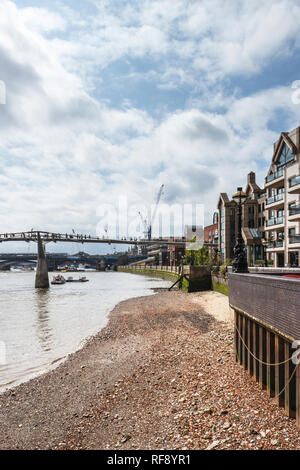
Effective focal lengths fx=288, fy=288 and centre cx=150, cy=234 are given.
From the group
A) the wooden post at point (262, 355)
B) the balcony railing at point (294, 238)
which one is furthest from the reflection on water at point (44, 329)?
the balcony railing at point (294, 238)

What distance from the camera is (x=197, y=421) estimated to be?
823 centimetres

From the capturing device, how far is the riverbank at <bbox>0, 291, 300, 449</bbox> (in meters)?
7.60

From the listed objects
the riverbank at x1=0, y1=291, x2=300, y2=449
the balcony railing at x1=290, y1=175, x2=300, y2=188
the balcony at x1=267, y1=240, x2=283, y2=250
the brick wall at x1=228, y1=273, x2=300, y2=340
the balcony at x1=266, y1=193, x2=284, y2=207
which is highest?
the balcony railing at x1=290, y1=175, x2=300, y2=188

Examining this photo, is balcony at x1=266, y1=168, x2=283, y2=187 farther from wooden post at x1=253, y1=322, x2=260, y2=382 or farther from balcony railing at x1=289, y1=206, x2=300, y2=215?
wooden post at x1=253, y1=322, x2=260, y2=382

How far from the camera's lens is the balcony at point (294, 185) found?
105ft

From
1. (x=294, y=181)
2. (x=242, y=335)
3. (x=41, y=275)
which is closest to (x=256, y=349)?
(x=242, y=335)

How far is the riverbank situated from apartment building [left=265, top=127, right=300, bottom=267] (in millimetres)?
22570

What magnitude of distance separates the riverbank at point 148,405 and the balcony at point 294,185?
22355 millimetres

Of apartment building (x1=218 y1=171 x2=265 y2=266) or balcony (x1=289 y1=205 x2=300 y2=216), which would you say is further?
apartment building (x1=218 y1=171 x2=265 y2=266)

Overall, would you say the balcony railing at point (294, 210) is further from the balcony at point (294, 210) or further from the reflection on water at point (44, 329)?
the reflection on water at point (44, 329)

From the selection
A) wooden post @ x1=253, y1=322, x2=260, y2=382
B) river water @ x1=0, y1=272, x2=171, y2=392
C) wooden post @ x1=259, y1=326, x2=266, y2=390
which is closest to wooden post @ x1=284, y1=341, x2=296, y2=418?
wooden post @ x1=259, y1=326, x2=266, y2=390
